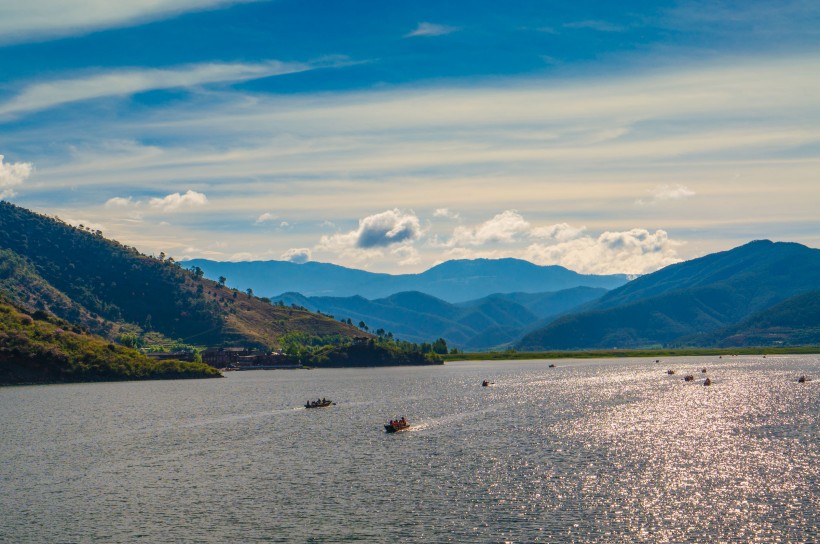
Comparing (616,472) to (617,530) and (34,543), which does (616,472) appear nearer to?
(617,530)

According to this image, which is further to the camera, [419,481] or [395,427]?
[395,427]

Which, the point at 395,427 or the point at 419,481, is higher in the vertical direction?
the point at 395,427

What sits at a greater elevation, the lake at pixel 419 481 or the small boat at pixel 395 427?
the small boat at pixel 395 427

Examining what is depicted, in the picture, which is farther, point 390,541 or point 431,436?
point 431,436

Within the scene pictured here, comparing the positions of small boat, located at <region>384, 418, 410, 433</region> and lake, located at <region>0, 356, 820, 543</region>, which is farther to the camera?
small boat, located at <region>384, 418, 410, 433</region>

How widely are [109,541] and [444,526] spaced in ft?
117

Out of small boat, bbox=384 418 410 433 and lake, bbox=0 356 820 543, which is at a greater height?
small boat, bbox=384 418 410 433

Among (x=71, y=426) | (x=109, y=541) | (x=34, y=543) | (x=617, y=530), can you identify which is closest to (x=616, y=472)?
(x=617, y=530)

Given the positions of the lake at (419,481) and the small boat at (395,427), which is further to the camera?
the small boat at (395,427)

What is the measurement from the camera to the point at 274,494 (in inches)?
3949

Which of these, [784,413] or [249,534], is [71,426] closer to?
[249,534]

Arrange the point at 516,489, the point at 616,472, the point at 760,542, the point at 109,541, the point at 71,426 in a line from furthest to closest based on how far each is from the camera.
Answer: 1. the point at 71,426
2. the point at 616,472
3. the point at 516,489
4. the point at 109,541
5. the point at 760,542

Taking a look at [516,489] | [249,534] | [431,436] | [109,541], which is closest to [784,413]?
[431,436]

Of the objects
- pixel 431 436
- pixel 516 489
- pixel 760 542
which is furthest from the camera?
pixel 431 436
